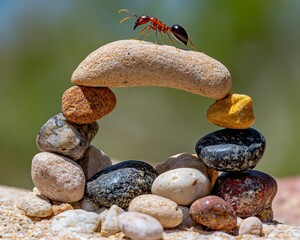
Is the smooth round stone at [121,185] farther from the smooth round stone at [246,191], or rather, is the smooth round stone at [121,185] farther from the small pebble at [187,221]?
the smooth round stone at [246,191]

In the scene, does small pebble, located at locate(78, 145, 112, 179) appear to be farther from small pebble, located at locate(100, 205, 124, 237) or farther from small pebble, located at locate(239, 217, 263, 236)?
small pebble, located at locate(239, 217, 263, 236)

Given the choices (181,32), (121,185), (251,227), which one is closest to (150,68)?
(181,32)

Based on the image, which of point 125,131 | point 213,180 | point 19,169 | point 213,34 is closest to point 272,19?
point 213,34

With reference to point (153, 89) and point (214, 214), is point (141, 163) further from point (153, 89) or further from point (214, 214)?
point (153, 89)

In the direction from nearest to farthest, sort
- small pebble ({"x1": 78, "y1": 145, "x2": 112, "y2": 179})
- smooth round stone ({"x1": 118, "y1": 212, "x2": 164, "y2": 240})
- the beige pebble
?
1. smooth round stone ({"x1": 118, "y1": 212, "x2": 164, "y2": 240})
2. the beige pebble
3. small pebble ({"x1": 78, "y1": 145, "x2": 112, "y2": 179})

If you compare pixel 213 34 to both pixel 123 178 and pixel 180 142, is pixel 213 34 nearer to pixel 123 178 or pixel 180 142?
pixel 180 142

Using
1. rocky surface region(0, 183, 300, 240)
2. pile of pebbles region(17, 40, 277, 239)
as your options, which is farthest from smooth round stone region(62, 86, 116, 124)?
rocky surface region(0, 183, 300, 240)

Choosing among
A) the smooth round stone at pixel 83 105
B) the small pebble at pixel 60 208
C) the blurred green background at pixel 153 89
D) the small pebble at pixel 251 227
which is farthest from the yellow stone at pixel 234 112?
the blurred green background at pixel 153 89
